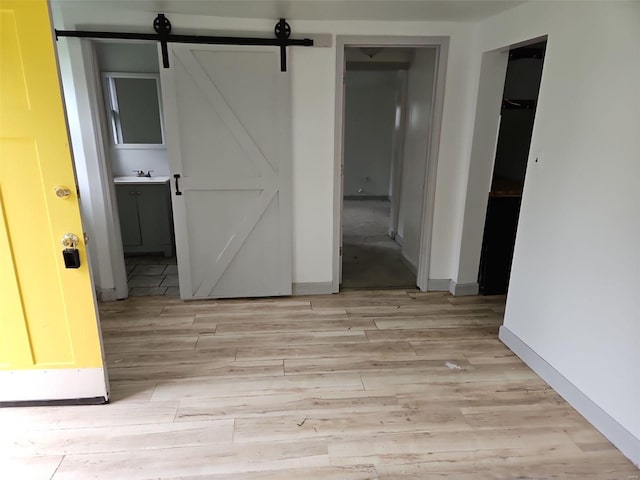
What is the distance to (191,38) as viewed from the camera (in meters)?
2.94

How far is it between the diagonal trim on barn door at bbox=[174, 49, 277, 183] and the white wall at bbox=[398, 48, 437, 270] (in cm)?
148

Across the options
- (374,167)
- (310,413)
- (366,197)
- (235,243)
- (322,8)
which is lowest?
(310,413)

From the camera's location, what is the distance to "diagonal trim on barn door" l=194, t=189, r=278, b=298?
3.37 m

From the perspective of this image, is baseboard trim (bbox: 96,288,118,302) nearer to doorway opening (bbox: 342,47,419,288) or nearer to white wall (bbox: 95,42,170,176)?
white wall (bbox: 95,42,170,176)

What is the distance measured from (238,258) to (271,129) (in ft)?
3.83

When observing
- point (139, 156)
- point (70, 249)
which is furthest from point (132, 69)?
point (70, 249)

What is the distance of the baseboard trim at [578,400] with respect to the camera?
1870mm

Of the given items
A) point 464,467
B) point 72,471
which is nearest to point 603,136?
point 464,467

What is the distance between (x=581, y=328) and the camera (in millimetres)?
2154

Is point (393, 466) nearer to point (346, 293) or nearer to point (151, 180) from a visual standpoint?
point (346, 293)

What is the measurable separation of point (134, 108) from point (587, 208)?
472 centimetres

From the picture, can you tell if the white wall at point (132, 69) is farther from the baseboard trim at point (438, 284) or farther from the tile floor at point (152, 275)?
the baseboard trim at point (438, 284)

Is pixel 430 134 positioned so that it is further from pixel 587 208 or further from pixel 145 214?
pixel 145 214

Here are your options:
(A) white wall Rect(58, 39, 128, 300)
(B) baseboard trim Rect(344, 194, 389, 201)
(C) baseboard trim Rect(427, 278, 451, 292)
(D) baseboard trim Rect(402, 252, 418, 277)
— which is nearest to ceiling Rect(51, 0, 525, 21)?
(A) white wall Rect(58, 39, 128, 300)
